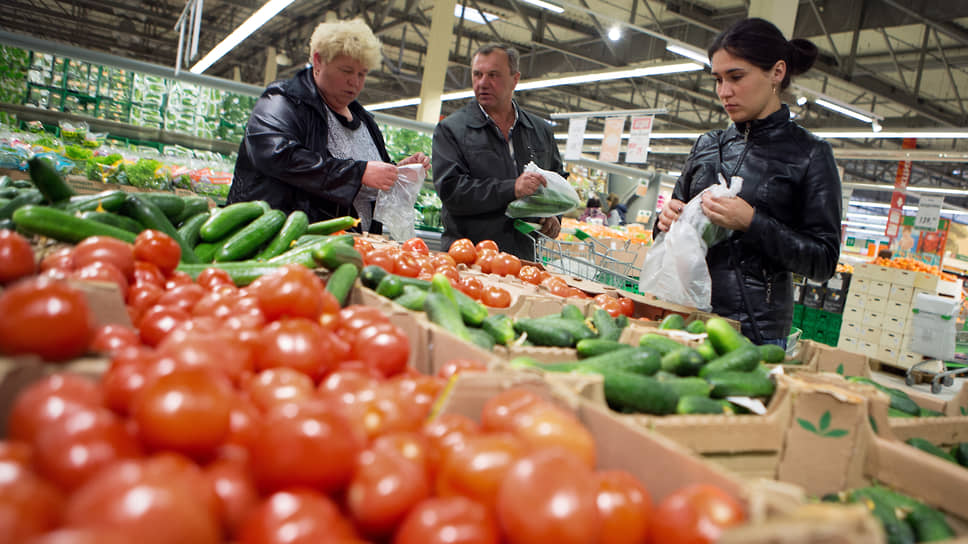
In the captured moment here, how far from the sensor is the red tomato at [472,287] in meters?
2.52

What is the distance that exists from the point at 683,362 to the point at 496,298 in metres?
0.93

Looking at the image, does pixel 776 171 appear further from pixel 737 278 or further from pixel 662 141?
pixel 662 141

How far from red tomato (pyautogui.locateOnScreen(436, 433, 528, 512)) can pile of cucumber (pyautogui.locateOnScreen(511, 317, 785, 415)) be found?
18.8 inches

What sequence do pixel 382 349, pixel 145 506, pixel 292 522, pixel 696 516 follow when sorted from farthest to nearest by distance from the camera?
pixel 382 349 → pixel 696 516 → pixel 292 522 → pixel 145 506

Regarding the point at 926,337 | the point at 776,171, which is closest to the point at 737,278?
the point at 776,171

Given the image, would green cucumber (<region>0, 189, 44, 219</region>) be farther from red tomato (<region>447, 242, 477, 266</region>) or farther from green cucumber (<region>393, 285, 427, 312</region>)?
red tomato (<region>447, 242, 477, 266</region>)

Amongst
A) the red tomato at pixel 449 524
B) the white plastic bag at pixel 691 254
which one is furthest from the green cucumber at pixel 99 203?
the white plastic bag at pixel 691 254

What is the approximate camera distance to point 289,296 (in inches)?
55.1

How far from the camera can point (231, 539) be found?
29.5 inches

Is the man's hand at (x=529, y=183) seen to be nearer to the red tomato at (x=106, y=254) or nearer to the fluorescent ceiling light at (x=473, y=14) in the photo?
the red tomato at (x=106, y=254)

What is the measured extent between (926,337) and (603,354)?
666 centimetres

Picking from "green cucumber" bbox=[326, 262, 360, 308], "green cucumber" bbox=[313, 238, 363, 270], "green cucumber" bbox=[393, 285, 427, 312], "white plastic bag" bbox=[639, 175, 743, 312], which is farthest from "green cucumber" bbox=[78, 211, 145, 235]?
"white plastic bag" bbox=[639, 175, 743, 312]

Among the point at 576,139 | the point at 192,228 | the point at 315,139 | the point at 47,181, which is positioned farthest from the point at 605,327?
the point at 576,139

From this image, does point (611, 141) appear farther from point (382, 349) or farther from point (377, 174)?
→ point (382, 349)
